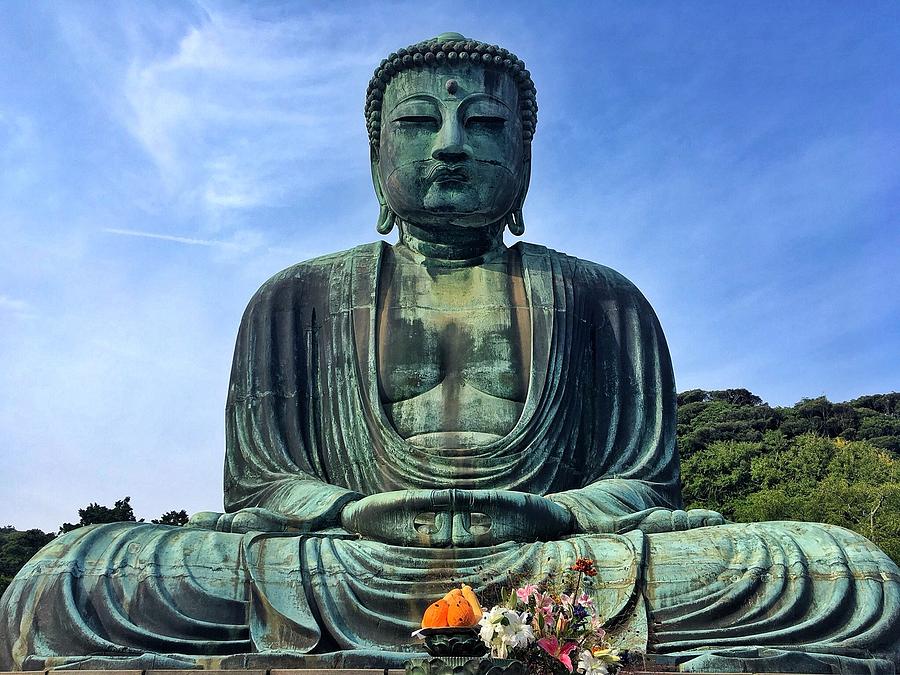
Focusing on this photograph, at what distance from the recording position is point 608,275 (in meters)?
9.51

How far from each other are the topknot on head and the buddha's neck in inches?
37.5

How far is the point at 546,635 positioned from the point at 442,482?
3.66 metres

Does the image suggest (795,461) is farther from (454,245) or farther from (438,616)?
(438,616)

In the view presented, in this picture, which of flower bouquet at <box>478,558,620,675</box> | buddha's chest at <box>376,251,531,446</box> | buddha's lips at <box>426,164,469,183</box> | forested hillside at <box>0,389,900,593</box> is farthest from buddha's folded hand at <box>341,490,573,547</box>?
forested hillside at <box>0,389,900,593</box>

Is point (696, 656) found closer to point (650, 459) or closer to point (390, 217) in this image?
point (650, 459)

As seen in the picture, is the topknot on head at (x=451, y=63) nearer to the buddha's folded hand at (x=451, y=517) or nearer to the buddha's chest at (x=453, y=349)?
the buddha's chest at (x=453, y=349)

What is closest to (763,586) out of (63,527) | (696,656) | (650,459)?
(696,656)

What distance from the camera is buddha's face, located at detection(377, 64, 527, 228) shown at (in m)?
8.92

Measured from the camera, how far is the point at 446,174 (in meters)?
8.91

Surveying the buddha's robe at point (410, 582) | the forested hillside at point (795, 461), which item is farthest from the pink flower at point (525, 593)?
the forested hillside at point (795, 461)

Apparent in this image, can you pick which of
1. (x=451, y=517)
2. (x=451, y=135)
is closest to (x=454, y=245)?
(x=451, y=135)

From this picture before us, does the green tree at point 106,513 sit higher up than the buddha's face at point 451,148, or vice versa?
the buddha's face at point 451,148

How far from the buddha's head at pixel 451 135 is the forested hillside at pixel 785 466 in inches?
231

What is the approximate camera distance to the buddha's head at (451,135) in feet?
29.4
